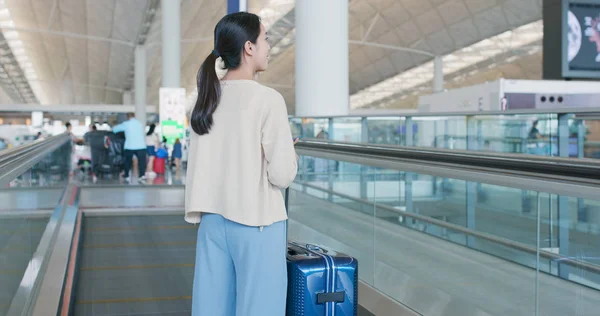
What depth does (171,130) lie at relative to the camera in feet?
82.0

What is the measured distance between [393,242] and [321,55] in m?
6.94

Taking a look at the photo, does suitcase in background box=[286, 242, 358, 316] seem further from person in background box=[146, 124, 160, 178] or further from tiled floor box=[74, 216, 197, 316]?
person in background box=[146, 124, 160, 178]

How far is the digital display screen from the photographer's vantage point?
12.7 meters

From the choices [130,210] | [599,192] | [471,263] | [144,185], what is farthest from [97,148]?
[599,192]

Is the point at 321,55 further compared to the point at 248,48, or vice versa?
the point at 321,55

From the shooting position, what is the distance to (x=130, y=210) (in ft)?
37.9

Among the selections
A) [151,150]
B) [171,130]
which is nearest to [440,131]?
[151,150]

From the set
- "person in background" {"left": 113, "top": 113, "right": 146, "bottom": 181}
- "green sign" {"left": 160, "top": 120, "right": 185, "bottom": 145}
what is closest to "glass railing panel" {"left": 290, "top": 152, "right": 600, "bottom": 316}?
"person in background" {"left": 113, "top": 113, "right": 146, "bottom": 181}

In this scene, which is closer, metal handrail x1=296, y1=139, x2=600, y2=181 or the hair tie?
metal handrail x1=296, y1=139, x2=600, y2=181

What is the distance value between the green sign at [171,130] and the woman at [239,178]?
22.0 m

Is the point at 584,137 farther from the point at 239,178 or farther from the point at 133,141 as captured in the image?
the point at 133,141

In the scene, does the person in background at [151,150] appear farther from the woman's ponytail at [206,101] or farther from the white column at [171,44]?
the woman's ponytail at [206,101]

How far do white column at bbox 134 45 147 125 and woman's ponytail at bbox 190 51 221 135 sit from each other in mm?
36485

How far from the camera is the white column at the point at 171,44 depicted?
93.9 ft
